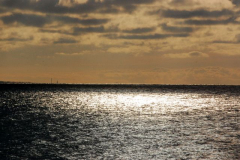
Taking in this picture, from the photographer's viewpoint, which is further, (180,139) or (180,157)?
(180,139)

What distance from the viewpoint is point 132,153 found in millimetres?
34781

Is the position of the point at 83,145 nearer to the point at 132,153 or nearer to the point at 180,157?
the point at 132,153

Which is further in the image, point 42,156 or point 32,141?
point 32,141

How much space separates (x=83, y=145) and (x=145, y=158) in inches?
352

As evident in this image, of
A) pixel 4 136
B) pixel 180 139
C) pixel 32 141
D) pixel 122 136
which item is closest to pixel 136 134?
pixel 122 136

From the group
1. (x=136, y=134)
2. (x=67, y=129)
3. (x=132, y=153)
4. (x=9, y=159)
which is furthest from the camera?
(x=67, y=129)

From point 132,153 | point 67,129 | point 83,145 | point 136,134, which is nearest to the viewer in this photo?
point 132,153

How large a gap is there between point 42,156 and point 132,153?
8.80 metres

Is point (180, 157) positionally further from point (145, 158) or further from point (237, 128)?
point (237, 128)

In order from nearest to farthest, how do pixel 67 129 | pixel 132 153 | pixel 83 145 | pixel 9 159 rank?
pixel 9 159, pixel 132 153, pixel 83 145, pixel 67 129

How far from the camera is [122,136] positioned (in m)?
45.6

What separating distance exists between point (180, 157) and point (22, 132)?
24529 mm

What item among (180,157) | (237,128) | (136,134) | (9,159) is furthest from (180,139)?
(9,159)

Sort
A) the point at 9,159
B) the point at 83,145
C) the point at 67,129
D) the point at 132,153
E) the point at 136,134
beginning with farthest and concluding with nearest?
the point at 67,129 < the point at 136,134 < the point at 83,145 < the point at 132,153 < the point at 9,159
